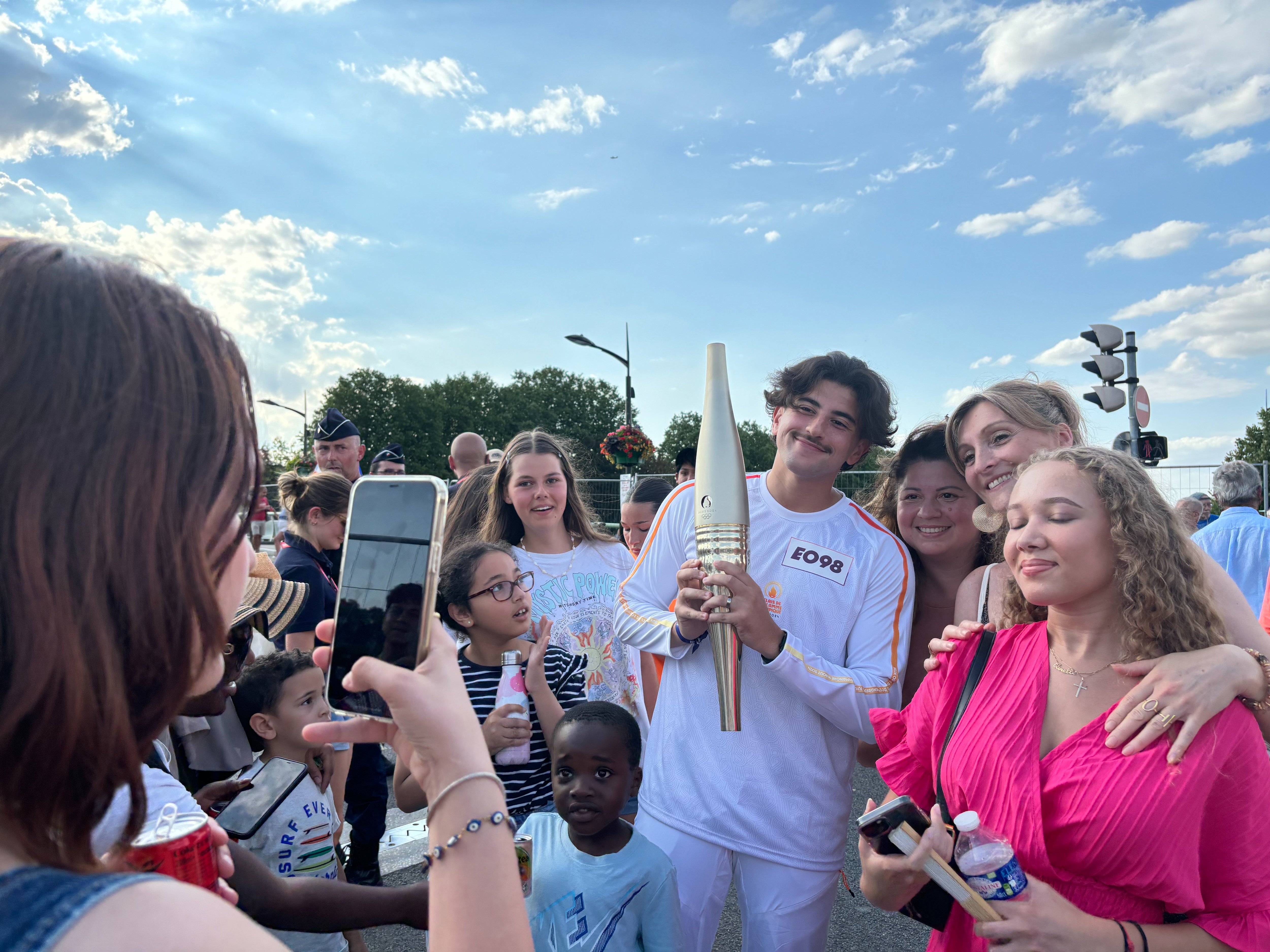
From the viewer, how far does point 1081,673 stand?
1.84m

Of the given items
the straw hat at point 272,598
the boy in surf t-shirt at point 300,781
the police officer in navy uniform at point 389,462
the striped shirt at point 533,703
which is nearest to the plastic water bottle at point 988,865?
the striped shirt at point 533,703

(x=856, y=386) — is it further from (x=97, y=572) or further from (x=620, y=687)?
(x=97, y=572)

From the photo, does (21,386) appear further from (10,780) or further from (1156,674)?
(1156,674)

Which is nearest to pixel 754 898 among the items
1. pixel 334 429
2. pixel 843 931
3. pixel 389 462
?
pixel 843 931

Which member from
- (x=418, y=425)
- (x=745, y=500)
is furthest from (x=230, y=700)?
(x=418, y=425)

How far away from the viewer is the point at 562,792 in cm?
225

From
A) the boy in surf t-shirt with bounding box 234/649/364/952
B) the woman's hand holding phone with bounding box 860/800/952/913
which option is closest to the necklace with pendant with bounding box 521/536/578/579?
the boy in surf t-shirt with bounding box 234/649/364/952

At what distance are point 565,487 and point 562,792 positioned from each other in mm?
1904

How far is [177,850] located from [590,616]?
255cm

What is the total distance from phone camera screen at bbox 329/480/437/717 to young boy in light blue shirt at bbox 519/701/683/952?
1.26m

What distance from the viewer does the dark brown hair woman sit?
651 millimetres

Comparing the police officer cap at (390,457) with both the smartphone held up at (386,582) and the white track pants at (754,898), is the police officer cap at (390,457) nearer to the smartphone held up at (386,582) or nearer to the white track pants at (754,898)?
the white track pants at (754,898)

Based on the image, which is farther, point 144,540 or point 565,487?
point 565,487

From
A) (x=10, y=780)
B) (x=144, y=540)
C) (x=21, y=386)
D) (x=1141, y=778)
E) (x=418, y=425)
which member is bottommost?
(x=1141, y=778)
